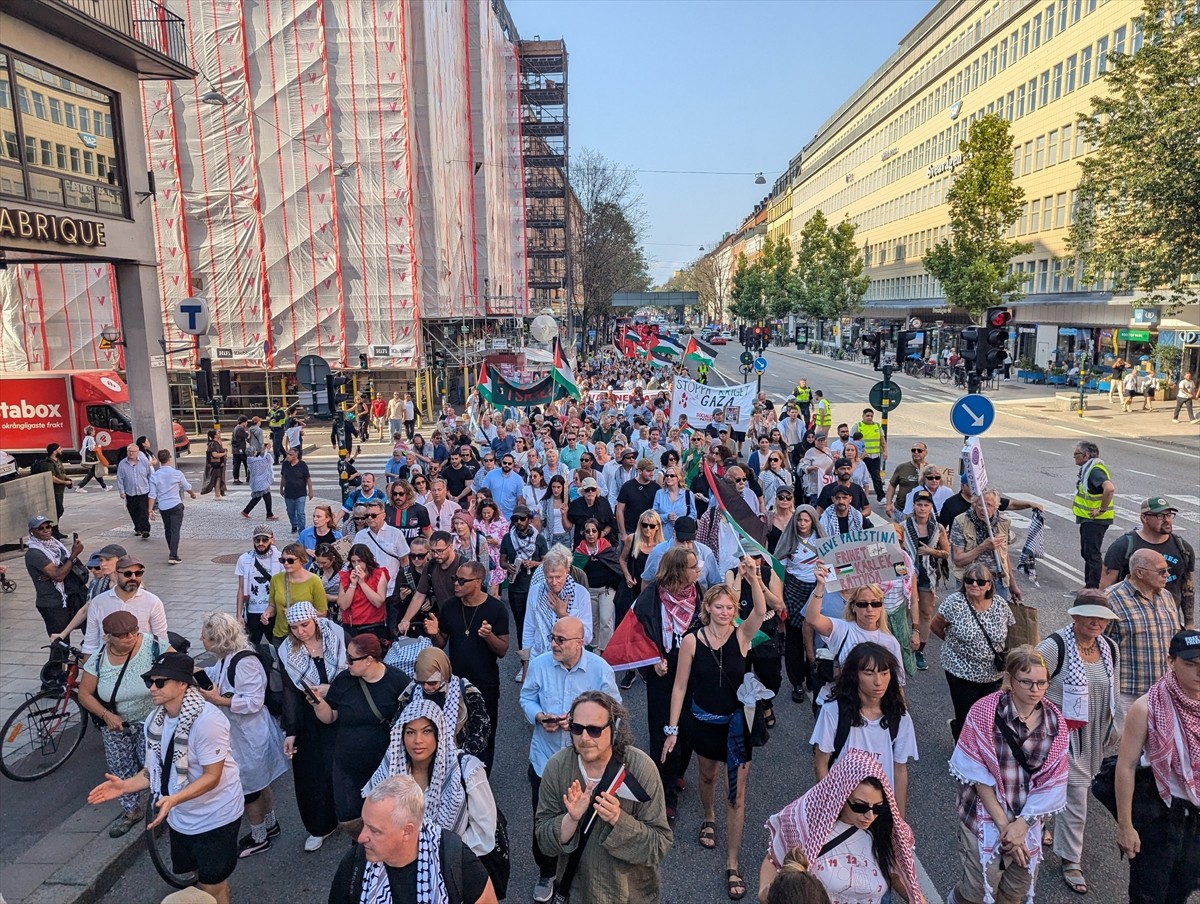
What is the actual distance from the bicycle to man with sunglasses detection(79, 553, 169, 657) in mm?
673

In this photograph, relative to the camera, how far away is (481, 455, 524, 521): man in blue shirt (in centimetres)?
1042

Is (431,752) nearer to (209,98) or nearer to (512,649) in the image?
(512,649)

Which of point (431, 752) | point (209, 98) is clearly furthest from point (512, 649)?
point (209, 98)

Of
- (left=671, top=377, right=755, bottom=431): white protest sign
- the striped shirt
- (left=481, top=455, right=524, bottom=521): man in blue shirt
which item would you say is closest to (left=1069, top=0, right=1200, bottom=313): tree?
(left=671, top=377, right=755, bottom=431): white protest sign

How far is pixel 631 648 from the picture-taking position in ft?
A: 17.6

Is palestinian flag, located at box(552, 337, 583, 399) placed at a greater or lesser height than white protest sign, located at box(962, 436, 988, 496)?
greater

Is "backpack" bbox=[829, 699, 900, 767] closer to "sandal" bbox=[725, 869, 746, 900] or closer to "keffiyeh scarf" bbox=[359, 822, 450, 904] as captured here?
"sandal" bbox=[725, 869, 746, 900]

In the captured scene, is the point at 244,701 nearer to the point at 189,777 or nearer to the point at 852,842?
the point at 189,777

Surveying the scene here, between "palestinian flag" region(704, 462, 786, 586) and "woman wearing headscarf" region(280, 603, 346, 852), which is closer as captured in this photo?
"woman wearing headscarf" region(280, 603, 346, 852)

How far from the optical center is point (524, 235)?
5178 centimetres

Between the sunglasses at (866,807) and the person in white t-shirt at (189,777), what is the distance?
10.1ft

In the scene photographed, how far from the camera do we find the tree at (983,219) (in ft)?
137

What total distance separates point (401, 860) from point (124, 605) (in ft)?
13.6

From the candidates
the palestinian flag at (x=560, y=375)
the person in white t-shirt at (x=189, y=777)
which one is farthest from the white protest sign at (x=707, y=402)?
the person in white t-shirt at (x=189, y=777)
